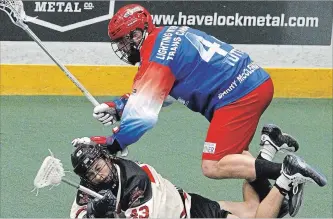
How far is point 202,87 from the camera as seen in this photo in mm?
6664

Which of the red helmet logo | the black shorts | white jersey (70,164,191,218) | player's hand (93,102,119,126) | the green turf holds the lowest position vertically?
the green turf

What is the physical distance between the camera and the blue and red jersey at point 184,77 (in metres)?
6.52

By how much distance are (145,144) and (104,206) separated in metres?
2.79

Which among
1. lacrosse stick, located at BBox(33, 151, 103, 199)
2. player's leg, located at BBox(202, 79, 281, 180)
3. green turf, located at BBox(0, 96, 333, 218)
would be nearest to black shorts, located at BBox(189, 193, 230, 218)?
player's leg, located at BBox(202, 79, 281, 180)

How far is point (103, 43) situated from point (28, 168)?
1915mm

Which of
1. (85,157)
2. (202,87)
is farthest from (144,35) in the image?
(85,157)

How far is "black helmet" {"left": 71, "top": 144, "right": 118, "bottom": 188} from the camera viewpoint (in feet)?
19.9

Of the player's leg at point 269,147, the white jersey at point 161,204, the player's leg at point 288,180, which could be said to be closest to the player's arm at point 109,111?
the white jersey at point 161,204

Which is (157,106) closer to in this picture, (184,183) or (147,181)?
(147,181)

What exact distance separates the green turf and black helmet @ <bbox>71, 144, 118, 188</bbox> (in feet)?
3.95

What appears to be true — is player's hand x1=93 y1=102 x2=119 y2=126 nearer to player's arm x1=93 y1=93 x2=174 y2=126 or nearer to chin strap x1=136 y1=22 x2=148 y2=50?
player's arm x1=93 y1=93 x2=174 y2=126

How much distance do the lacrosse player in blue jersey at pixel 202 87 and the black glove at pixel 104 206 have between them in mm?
573

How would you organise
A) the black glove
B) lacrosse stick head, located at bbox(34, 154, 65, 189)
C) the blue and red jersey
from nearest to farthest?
1. the black glove
2. lacrosse stick head, located at bbox(34, 154, 65, 189)
3. the blue and red jersey

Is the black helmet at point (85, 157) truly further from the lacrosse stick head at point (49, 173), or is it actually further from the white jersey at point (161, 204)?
the white jersey at point (161, 204)
